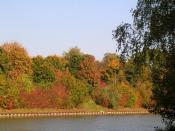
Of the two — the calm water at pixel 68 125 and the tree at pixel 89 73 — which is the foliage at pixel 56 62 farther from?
the calm water at pixel 68 125

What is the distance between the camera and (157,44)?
27.2m

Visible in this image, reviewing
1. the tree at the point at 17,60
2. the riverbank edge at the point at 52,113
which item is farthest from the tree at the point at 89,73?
the tree at the point at 17,60

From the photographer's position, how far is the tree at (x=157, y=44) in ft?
85.5

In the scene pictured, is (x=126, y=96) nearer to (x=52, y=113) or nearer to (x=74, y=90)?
(x=74, y=90)

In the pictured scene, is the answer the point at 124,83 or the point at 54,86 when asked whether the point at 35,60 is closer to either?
the point at 54,86

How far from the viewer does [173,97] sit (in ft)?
90.1

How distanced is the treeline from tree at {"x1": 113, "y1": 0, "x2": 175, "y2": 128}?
6172 cm

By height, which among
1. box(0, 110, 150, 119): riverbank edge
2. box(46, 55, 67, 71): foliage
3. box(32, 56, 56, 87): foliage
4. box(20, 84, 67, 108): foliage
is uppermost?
box(46, 55, 67, 71): foliage

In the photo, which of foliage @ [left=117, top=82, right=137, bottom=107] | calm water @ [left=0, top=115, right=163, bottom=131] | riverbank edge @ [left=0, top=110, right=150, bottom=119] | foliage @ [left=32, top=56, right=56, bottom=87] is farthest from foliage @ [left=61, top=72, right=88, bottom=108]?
calm water @ [left=0, top=115, right=163, bottom=131]

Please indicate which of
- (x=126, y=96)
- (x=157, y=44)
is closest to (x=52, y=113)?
(x=126, y=96)

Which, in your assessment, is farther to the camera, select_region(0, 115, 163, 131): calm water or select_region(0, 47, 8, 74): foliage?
select_region(0, 47, 8, 74): foliage

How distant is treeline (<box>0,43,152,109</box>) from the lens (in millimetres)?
102188

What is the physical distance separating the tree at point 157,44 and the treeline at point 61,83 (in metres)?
61.7

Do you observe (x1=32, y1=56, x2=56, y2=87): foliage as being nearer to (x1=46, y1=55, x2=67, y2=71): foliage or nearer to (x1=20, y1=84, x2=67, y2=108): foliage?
(x1=20, y1=84, x2=67, y2=108): foliage
